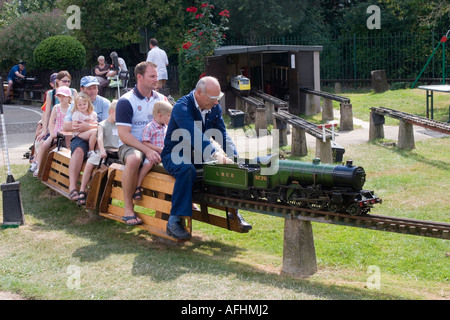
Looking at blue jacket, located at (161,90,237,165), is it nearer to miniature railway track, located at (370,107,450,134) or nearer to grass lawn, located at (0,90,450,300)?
grass lawn, located at (0,90,450,300)

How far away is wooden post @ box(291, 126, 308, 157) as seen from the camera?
1376 centimetres

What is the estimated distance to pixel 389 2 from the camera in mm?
27594

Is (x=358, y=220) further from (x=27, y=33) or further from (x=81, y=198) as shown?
(x=27, y=33)

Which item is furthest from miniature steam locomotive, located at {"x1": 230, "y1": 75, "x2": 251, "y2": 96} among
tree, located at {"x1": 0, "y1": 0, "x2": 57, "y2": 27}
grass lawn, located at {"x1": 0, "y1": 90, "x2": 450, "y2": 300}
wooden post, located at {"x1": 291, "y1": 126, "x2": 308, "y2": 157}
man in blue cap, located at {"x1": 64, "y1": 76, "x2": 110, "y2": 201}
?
tree, located at {"x1": 0, "y1": 0, "x2": 57, "y2": 27}

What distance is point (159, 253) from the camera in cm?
790

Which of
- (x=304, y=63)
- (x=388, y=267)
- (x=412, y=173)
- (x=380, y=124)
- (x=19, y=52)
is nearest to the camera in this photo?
(x=388, y=267)

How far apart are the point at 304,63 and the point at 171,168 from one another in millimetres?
13251

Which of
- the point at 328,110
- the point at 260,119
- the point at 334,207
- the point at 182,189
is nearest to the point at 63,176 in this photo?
the point at 182,189

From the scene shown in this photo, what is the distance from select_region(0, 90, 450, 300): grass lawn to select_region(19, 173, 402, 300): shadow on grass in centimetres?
1

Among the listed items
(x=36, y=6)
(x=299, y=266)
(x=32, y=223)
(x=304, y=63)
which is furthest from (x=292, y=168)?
(x=36, y=6)

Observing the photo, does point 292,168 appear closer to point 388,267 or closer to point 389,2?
point 388,267

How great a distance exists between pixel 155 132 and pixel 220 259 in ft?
6.44

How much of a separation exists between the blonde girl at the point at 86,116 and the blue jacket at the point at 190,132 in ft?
7.82

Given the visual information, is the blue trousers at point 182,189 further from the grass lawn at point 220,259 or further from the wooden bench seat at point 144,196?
the grass lawn at point 220,259
